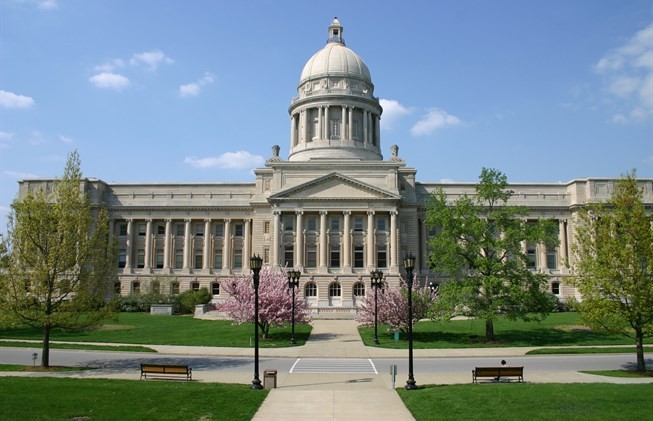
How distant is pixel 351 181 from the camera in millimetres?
66562

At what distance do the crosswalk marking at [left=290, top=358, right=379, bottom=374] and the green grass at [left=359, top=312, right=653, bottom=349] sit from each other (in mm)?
6752

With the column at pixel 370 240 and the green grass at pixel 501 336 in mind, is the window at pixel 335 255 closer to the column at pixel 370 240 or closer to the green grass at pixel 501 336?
the column at pixel 370 240

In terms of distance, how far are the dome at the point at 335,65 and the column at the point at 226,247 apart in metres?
27.4

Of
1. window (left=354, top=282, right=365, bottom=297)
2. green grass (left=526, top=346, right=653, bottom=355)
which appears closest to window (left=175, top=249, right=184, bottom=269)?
window (left=354, top=282, right=365, bottom=297)

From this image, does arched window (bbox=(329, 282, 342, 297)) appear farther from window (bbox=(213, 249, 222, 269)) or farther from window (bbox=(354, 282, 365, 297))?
window (bbox=(213, 249, 222, 269))

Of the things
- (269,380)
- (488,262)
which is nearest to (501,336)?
(488,262)

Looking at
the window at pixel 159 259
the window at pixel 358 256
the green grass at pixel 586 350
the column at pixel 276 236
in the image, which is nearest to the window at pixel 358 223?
the window at pixel 358 256

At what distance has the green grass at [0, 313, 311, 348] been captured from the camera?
36031 millimetres

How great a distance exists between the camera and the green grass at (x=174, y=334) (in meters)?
36.0

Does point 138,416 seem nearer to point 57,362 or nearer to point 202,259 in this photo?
point 57,362

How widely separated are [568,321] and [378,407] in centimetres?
3535

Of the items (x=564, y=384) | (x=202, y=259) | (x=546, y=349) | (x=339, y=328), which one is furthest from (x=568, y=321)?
(x=202, y=259)

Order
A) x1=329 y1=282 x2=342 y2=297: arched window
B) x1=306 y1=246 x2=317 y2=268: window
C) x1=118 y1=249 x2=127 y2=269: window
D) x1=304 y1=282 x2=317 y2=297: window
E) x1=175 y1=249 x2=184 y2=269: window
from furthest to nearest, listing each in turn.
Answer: x1=175 y1=249 x2=184 y2=269: window < x1=118 y1=249 x2=127 y2=269: window < x1=306 y1=246 x2=317 y2=268: window < x1=329 y1=282 x2=342 y2=297: arched window < x1=304 y1=282 x2=317 y2=297: window

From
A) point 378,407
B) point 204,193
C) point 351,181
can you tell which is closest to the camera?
point 378,407
